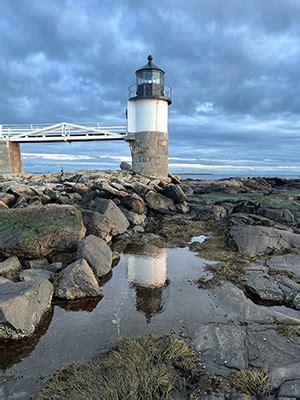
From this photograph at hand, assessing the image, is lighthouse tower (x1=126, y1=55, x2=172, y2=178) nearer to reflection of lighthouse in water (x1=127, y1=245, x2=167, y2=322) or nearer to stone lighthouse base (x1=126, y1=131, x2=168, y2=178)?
stone lighthouse base (x1=126, y1=131, x2=168, y2=178)

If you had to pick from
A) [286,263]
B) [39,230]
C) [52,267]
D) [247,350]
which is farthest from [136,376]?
[286,263]

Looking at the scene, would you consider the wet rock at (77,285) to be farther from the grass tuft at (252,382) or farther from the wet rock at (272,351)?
the grass tuft at (252,382)

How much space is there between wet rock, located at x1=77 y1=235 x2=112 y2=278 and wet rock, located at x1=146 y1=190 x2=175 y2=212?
7823 mm

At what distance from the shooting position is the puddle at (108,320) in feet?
15.7

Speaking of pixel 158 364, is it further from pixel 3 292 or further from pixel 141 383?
pixel 3 292

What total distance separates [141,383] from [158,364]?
19.9 inches

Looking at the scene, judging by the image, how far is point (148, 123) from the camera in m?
27.3

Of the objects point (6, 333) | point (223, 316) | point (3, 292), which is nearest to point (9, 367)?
point (6, 333)

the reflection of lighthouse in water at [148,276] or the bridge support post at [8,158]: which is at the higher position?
the bridge support post at [8,158]

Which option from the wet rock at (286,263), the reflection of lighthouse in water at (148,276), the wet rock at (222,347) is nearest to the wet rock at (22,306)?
the reflection of lighthouse in water at (148,276)

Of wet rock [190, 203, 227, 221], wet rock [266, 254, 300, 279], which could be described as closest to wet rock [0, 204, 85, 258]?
wet rock [266, 254, 300, 279]

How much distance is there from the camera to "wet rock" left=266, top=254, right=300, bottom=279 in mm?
8523

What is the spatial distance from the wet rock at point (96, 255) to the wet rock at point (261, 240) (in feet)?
14.5

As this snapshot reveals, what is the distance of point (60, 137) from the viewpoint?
92.7 ft
